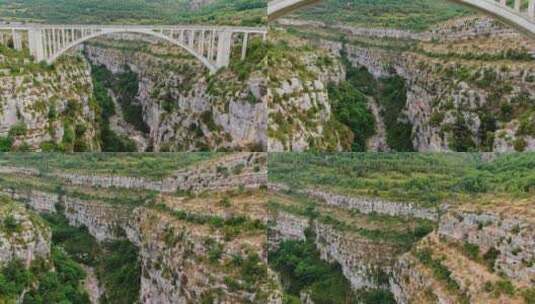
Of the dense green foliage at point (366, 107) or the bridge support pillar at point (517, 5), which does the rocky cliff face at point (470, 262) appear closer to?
the dense green foliage at point (366, 107)

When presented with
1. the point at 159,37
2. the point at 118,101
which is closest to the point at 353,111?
the point at 118,101

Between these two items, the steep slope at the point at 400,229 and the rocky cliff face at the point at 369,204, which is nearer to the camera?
the steep slope at the point at 400,229

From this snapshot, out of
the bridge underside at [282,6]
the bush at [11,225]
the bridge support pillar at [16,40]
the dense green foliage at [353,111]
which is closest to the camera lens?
the dense green foliage at [353,111]

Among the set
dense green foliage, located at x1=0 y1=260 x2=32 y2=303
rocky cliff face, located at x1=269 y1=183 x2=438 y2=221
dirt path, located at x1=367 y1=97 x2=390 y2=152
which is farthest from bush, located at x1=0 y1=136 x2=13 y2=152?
dirt path, located at x1=367 y1=97 x2=390 y2=152

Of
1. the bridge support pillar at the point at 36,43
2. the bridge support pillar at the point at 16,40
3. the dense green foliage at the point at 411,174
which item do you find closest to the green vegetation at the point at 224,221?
the dense green foliage at the point at 411,174

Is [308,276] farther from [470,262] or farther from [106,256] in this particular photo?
[106,256]

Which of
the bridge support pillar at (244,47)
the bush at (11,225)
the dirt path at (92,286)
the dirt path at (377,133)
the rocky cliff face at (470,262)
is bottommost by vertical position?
the dirt path at (92,286)

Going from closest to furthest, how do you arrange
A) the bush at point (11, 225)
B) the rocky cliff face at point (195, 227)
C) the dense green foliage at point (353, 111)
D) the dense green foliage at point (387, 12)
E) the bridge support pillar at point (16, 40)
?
the dense green foliage at point (353, 111) < the dense green foliage at point (387, 12) < the rocky cliff face at point (195, 227) < the bridge support pillar at point (16, 40) < the bush at point (11, 225)
